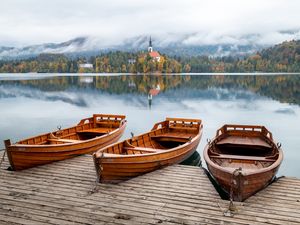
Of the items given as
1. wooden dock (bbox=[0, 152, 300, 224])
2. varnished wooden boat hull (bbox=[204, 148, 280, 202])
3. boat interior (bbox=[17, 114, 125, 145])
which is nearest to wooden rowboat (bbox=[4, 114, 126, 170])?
boat interior (bbox=[17, 114, 125, 145])

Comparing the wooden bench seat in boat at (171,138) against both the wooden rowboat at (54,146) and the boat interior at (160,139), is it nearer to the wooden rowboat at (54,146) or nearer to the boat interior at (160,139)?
the boat interior at (160,139)

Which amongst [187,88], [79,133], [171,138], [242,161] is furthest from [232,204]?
[187,88]

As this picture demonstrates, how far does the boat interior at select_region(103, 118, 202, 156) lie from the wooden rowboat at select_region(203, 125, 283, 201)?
1758 millimetres

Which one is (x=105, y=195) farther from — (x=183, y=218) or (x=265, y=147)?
(x=265, y=147)

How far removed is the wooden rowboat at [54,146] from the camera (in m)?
12.0

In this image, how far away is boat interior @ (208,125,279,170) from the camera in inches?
463

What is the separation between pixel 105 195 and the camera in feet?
32.3

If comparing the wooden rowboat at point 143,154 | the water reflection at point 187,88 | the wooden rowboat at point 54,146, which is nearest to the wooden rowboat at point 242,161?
the wooden rowboat at point 143,154

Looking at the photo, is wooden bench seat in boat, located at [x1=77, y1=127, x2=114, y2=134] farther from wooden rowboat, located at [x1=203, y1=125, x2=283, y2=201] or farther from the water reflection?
the water reflection

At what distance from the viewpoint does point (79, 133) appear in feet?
57.3

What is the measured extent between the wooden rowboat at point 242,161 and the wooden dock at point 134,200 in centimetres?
38

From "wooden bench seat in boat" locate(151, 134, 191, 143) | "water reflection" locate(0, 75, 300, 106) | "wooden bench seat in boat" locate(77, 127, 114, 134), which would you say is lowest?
"water reflection" locate(0, 75, 300, 106)

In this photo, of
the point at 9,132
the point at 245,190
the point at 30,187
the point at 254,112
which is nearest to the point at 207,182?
the point at 245,190

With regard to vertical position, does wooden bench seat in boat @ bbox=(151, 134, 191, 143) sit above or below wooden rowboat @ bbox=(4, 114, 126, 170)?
below
